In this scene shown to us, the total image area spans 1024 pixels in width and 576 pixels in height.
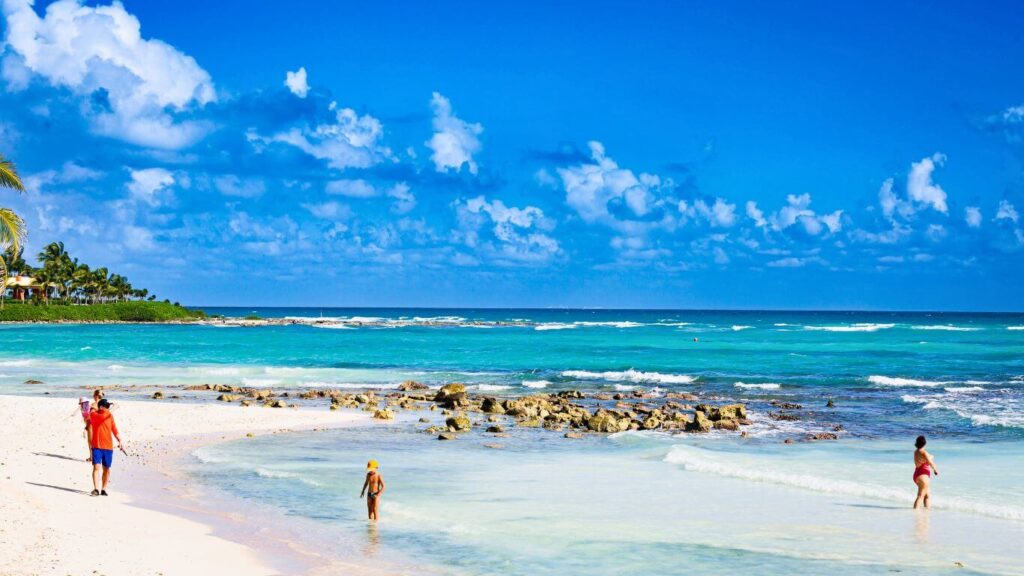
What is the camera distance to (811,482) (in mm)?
18969

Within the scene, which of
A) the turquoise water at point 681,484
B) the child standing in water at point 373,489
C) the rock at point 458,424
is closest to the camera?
the turquoise water at point 681,484

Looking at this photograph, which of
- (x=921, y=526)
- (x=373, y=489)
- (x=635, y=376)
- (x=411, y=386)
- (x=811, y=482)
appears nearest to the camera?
(x=373, y=489)

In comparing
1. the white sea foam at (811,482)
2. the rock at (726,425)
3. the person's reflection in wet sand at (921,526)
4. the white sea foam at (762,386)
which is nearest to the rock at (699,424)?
the rock at (726,425)

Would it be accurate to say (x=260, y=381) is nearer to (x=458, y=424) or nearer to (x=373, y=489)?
(x=458, y=424)

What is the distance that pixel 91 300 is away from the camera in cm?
13850

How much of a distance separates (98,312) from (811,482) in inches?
4827

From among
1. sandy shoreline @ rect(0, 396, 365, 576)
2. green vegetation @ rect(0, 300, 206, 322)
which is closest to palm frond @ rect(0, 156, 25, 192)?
sandy shoreline @ rect(0, 396, 365, 576)

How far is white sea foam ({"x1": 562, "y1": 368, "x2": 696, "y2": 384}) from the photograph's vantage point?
148 ft

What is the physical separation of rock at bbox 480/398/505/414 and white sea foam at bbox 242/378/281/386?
14.4 m

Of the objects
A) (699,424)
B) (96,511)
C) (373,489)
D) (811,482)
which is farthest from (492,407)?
(96,511)

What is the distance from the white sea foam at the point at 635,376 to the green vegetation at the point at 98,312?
90527 mm

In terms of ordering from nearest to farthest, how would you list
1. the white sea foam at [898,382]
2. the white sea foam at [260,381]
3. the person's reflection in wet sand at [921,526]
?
the person's reflection in wet sand at [921,526], the white sea foam at [260,381], the white sea foam at [898,382]

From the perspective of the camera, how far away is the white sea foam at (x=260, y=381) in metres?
42.0

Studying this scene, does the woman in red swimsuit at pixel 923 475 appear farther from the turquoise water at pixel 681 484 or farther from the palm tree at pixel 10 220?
the palm tree at pixel 10 220
